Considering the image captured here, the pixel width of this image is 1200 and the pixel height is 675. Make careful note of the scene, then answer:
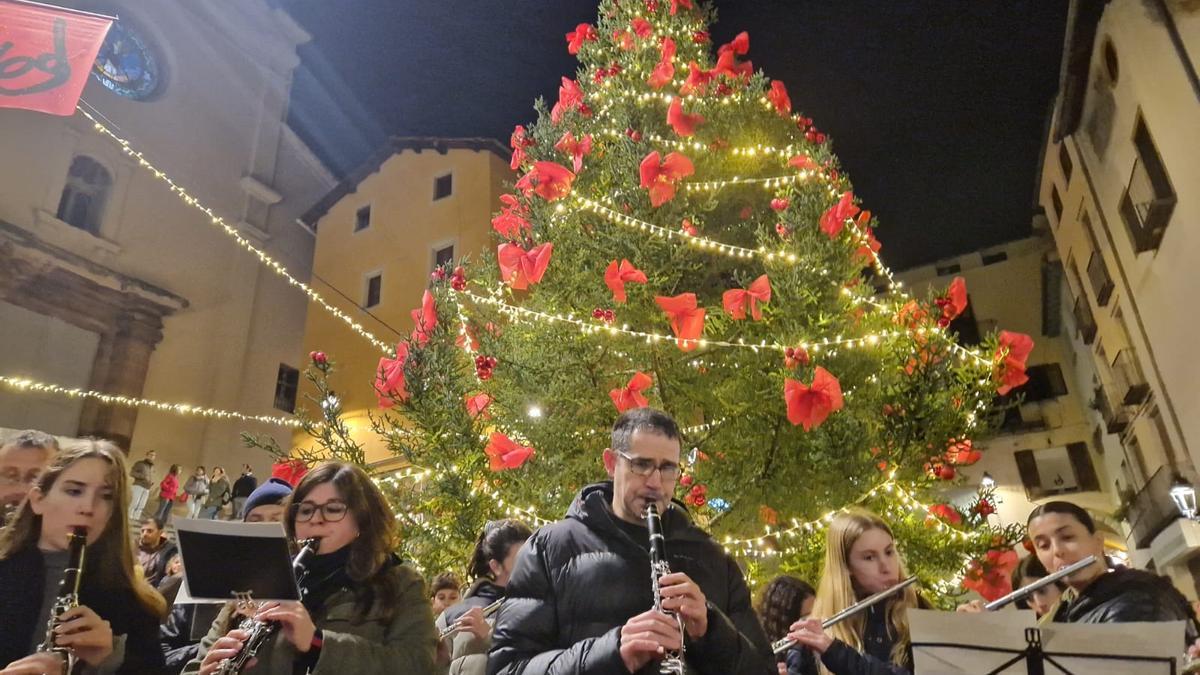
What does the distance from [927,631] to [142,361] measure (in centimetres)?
1596

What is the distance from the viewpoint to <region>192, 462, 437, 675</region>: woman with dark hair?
202 cm

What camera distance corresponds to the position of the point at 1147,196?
9570mm

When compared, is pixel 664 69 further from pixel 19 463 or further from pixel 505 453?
pixel 19 463

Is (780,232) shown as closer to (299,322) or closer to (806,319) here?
(806,319)

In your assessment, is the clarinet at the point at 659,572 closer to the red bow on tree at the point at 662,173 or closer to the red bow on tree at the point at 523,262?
the red bow on tree at the point at 523,262

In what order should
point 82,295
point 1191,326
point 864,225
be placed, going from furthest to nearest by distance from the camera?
1. point 82,295
2. point 1191,326
3. point 864,225

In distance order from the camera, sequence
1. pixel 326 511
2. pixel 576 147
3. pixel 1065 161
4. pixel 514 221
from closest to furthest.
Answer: pixel 326 511 < pixel 576 147 < pixel 514 221 < pixel 1065 161

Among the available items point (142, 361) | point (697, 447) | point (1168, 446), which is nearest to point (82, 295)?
point (142, 361)

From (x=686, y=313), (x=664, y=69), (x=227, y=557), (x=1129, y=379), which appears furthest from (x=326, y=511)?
(x=1129, y=379)

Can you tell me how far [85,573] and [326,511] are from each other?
2.48 feet

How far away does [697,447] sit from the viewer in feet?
14.8

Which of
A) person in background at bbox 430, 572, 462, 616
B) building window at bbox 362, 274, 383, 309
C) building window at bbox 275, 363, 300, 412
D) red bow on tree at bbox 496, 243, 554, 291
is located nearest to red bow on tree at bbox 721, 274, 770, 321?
red bow on tree at bbox 496, 243, 554, 291

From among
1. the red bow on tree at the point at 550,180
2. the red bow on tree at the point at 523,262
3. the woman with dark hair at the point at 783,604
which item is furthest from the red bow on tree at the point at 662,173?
the woman with dark hair at the point at 783,604

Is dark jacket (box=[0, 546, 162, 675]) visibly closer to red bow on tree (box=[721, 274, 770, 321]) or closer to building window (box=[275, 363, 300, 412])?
red bow on tree (box=[721, 274, 770, 321])
